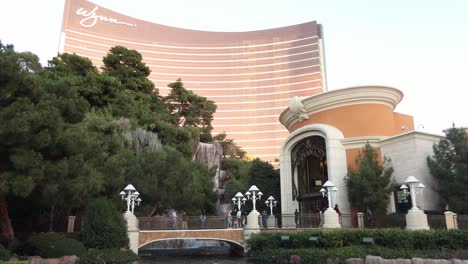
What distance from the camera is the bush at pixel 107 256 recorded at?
1844cm

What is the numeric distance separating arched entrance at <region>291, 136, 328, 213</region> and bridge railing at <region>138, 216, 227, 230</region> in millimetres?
7836

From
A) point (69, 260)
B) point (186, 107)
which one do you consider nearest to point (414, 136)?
point (69, 260)

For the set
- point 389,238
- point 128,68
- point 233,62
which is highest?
point 233,62

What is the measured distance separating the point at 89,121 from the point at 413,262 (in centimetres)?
2054

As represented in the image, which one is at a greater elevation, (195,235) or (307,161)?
(307,161)

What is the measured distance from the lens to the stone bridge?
2389cm

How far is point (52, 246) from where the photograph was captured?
17875 mm

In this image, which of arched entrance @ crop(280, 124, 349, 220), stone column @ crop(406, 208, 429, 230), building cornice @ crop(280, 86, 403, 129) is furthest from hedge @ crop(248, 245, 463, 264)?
building cornice @ crop(280, 86, 403, 129)

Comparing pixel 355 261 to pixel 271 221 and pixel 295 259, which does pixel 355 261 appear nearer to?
pixel 295 259

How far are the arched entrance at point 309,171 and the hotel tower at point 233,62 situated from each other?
6516cm

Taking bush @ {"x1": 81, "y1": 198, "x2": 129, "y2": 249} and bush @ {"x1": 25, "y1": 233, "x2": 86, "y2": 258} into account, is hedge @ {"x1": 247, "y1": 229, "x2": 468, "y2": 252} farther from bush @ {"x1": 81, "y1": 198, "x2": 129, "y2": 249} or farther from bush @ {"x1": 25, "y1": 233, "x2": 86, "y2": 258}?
bush @ {"x1": 25, "y1": 233, "x2": 86, "y2": 258}

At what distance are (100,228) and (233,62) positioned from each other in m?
91.5

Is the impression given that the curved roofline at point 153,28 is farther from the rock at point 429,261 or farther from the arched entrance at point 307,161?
the rock at point 429,261

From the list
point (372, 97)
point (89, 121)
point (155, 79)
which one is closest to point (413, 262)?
point (372, 97)
